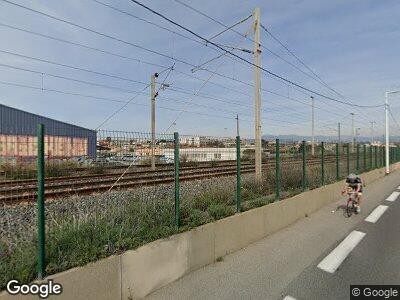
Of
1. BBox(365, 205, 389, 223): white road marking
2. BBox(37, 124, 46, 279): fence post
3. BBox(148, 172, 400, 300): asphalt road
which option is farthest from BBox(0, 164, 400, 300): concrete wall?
BBox(365, 205, 389, 223): white road marking

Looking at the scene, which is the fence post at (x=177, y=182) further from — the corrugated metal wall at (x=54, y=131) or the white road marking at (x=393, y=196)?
the white road marking at (x=393, y=196)

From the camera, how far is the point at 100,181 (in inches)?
393

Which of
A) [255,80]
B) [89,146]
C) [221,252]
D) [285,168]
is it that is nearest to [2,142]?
[89,146]

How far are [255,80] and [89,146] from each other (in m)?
9.37

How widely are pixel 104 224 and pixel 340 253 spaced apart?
4.37 meters

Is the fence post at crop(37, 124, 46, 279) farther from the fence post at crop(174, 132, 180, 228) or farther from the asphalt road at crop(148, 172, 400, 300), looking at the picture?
the fence post at crop(174, 132, 180, 228)

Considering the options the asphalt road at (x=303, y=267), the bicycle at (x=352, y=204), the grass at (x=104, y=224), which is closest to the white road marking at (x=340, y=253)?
the asphalt road at (x=303, y=267)

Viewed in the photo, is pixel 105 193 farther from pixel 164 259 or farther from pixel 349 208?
pixel 349 208

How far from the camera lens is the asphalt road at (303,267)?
515 cm

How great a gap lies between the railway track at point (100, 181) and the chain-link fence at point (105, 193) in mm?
22

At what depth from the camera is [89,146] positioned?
6.40 m

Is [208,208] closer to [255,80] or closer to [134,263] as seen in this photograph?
[134,263]

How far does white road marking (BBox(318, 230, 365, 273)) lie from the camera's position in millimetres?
6223

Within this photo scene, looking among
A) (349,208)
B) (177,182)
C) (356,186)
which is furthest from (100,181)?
(356,186)
